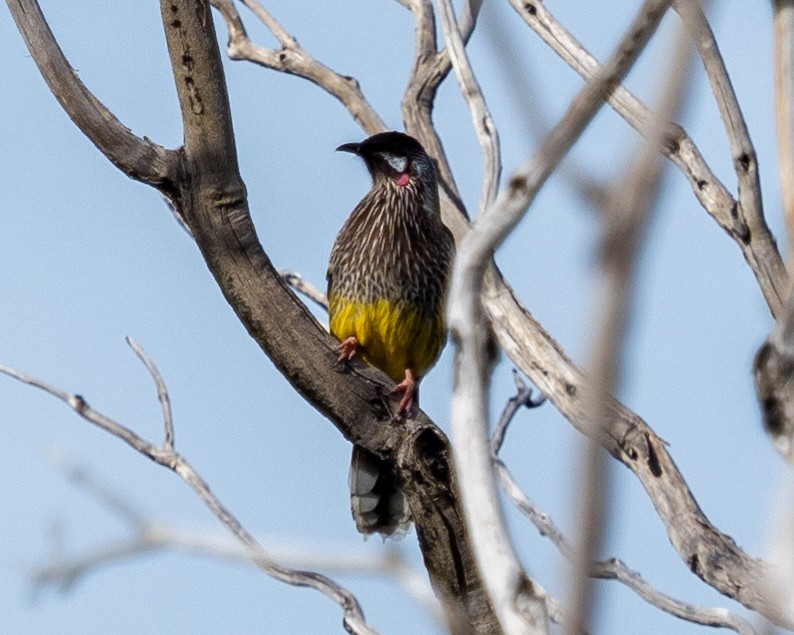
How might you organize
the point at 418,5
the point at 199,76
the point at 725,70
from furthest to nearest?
the point at 418,5 < the point at 725,70 < the point at 199,76

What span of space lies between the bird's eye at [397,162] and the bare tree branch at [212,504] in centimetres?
189

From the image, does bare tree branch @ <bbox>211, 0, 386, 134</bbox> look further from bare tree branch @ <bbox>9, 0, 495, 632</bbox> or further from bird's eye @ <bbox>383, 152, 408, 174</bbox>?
bare tree branch @ <bbox>9, 0, 495, 632</bbox>

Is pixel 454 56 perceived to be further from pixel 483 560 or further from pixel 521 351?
pixel 483 560

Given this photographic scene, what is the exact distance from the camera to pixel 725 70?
5371 millimetres

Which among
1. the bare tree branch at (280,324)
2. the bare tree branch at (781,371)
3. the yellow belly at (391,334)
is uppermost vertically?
the yellow belly at (391,334)

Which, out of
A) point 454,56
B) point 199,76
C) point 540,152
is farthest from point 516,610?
point 454,56

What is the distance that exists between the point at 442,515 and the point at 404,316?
6.43 feet

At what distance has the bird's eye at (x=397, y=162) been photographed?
6.75m

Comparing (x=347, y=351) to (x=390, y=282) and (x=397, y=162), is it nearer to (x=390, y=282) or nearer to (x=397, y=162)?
(x=390, y=282)

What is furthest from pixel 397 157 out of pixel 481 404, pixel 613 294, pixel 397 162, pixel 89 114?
pixel 613 294

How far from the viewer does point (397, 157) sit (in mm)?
6762

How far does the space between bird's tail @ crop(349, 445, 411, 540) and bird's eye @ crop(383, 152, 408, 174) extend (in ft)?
5.74

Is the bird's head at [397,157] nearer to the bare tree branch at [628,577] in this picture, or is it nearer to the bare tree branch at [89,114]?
the bare tree branch at [628,577]

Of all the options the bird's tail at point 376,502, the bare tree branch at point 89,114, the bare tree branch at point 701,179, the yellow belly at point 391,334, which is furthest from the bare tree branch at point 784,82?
the bird's tail at point 376,502
